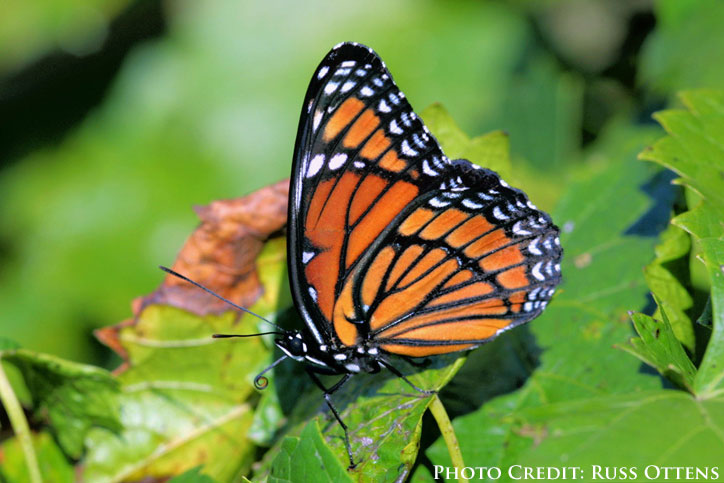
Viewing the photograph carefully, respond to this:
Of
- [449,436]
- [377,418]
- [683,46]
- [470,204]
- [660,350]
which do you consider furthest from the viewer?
[683,46]

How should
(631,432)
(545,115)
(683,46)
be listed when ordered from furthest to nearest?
(545,115) → (683,46) → (631,432)

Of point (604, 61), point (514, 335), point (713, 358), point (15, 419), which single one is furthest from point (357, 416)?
point (604, 61)

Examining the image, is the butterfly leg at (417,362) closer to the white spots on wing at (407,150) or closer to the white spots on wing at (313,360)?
the white spots on wing at (313,360)

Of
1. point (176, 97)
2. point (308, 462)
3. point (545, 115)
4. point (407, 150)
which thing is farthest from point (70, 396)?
point (176, 97)

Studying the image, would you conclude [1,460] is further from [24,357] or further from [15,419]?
[24,357]

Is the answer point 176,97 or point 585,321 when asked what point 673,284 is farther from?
point 176,97

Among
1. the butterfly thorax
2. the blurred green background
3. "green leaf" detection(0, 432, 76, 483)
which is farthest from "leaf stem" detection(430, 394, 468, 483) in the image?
the blurred green background
